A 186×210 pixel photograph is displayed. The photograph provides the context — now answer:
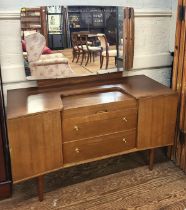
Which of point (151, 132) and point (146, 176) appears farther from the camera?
point (146, 176)

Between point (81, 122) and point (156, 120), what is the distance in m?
0.65

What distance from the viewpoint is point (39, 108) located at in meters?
1.83

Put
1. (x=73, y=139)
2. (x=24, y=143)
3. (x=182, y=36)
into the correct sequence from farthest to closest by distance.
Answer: (x=182, y=36) < (x=73, y=139) < (x=24, y=143)

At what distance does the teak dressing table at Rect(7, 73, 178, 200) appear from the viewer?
1.82m

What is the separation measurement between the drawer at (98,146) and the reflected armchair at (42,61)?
2.07 ft

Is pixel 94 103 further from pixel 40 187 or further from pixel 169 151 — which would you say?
pixel 169 151

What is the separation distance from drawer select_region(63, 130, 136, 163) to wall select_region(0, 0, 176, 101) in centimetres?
69

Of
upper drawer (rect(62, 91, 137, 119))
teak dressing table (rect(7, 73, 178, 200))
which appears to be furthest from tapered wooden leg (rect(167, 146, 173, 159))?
upper drawer (rect(62, 91, 137, 119))

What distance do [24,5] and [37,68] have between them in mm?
494

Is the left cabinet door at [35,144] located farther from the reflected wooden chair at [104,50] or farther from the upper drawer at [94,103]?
the reflected wooden chair at [104,50]

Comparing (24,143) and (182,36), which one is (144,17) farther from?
(24,143)

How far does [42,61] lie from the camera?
2.20 metres

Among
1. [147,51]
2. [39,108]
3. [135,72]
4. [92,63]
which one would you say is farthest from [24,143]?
[147,51]

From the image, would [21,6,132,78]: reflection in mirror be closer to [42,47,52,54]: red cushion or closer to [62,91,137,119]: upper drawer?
[42,47,52,54]: red cushion
